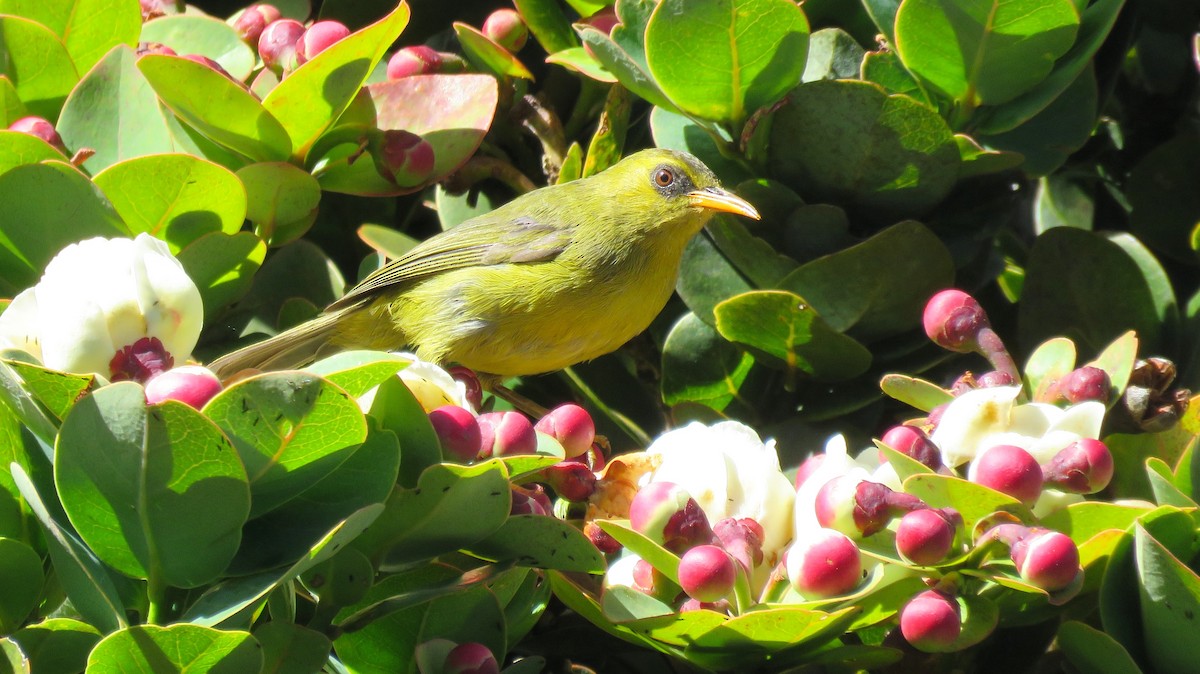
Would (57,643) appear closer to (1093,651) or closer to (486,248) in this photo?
(1093,651)

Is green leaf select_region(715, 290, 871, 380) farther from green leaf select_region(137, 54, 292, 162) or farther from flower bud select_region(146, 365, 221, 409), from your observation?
flower bud select_region(146, 365, 221, 409)

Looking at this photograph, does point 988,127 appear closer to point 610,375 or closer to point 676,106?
point 676,106

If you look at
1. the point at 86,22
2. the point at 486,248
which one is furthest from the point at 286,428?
the point at 486,248

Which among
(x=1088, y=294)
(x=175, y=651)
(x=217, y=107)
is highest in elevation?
(x=217, y=107)

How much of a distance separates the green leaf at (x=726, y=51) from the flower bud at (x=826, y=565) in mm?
1147

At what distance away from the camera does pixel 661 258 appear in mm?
4133

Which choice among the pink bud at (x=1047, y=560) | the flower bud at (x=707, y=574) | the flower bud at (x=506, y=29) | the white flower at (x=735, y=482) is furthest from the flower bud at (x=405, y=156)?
the pink bud at (x=1047, y=560)

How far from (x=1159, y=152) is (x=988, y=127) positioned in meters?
0.73

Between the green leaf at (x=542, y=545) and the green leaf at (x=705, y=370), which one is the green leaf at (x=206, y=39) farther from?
the green leaf at (x=542, y=545)

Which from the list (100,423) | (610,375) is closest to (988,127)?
(610,375)

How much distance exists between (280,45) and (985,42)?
4.97ft

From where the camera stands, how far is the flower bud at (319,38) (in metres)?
2.70

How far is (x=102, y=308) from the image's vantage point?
174cm

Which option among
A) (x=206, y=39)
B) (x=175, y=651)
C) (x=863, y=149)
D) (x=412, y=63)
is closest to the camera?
(x=175, y=651)
